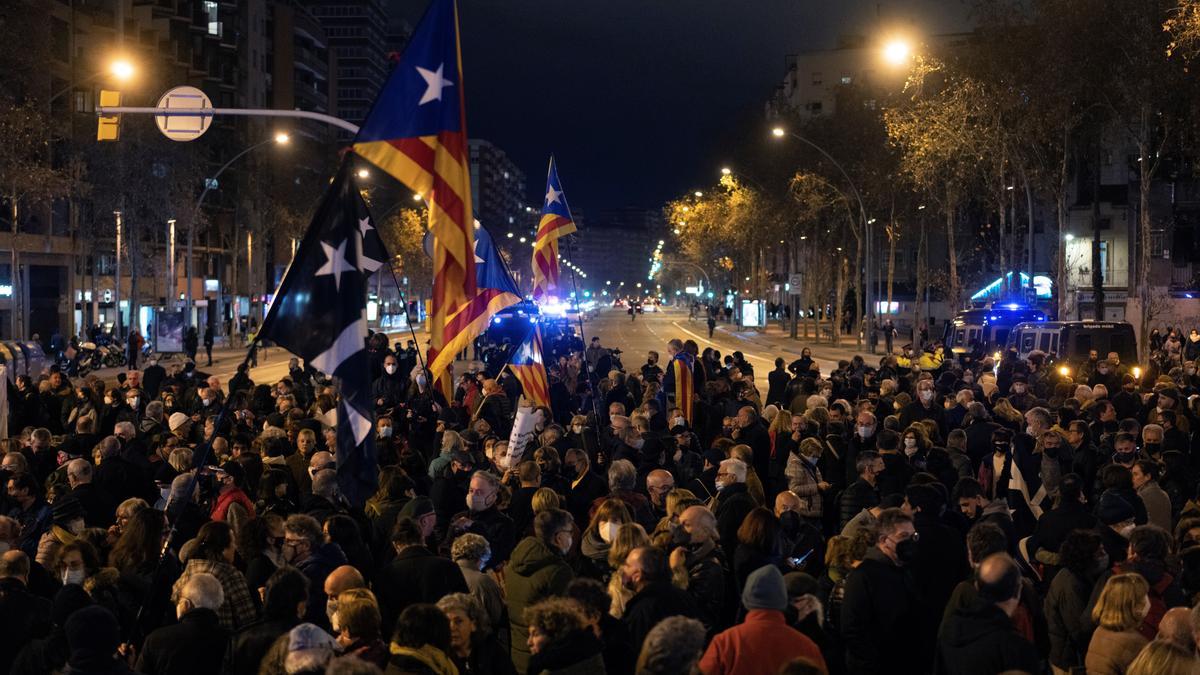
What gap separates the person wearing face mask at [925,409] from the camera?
14773mm

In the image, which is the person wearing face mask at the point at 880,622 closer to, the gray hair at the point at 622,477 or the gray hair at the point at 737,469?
the gray hair at the point at 737,469

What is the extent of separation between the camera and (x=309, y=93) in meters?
122

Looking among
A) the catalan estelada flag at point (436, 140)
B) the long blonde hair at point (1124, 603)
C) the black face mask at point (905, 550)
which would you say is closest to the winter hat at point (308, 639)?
the black face mask at point (905, 550)

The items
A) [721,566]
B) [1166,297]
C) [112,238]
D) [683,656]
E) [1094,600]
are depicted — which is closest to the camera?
[683,656]

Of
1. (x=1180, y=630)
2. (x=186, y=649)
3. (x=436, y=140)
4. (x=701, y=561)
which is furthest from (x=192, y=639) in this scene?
(x=436, y=140)

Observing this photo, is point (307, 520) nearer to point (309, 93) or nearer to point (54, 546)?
point (54, 546)

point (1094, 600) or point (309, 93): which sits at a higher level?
point (309, 93)

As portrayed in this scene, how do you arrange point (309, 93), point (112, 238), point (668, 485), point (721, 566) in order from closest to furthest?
point (721, 566) < point (668, 485) < point (112, 238) < point (309, 93)

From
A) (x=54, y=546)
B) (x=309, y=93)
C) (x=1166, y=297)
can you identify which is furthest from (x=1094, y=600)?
(x=309, y=93)

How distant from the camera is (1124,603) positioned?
626 centimetres

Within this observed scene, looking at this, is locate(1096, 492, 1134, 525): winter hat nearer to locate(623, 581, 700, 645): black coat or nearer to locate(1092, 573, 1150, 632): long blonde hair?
locate(1092, 573, 1150, 632): long blonde hair

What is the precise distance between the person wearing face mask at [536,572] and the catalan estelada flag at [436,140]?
3.25 m

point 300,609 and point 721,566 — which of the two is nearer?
point 300,609

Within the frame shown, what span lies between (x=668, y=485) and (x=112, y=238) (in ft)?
207
